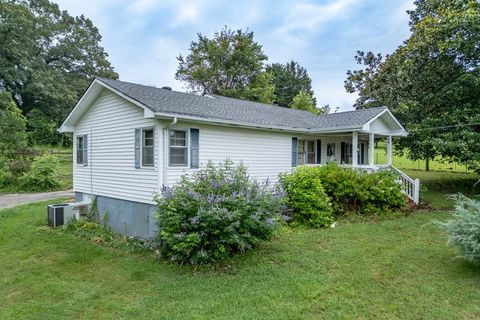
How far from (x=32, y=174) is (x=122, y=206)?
440 inches

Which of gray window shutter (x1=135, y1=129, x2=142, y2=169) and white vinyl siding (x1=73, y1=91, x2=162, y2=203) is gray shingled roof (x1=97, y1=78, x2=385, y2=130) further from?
gray window shutter (x1=135, y1=129, x2=142, y2=169)

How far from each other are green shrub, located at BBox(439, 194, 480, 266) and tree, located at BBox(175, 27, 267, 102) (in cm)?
2382

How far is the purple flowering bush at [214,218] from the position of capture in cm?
575

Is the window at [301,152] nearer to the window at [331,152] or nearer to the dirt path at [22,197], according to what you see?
the window at [331,152]

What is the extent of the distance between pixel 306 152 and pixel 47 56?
35751mm

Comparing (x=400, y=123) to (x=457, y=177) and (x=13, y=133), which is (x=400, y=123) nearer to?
(x=457, y=177)

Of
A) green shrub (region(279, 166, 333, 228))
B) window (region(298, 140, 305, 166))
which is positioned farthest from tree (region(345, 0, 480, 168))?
green shrub (region(279, 166, 333, 228))

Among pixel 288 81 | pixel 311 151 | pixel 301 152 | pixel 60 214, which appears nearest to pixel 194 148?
pixel 60 214

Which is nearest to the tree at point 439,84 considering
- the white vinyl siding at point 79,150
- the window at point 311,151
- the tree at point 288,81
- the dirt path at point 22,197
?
the window at point 311,151

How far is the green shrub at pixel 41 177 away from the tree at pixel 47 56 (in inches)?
709

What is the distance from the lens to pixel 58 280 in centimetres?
585

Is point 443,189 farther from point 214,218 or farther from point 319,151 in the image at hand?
point 214,218

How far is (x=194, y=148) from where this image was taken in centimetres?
841

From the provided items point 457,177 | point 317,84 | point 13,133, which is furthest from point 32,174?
point 317,84
